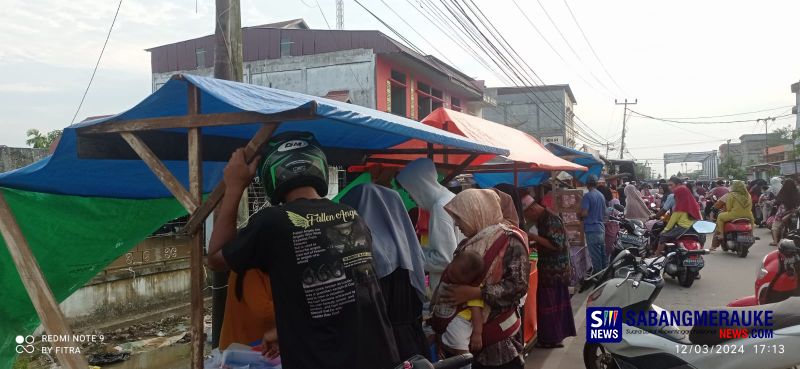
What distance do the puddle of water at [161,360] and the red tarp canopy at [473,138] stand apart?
4198 millimetres

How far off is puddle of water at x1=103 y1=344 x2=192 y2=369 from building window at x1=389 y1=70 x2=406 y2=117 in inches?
448

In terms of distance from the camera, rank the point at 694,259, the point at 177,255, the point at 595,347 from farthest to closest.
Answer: the point at 177,255
the point at 694,259
the point at 595,347

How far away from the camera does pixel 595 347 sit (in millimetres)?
4996

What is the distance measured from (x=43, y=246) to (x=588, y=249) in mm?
8003

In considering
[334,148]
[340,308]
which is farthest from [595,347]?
[340,308]

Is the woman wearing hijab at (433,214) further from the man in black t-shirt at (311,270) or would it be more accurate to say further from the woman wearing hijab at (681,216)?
the woman wearing hijab at (681,216)

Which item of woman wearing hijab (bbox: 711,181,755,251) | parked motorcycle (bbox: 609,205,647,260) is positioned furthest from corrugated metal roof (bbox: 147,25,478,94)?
woman wearing hijab (bbox: 711,181,755,251)

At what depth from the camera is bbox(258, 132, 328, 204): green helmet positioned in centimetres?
213

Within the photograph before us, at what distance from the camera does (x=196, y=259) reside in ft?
9.02

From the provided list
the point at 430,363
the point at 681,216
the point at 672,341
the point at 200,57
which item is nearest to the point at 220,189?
the point at 430,363

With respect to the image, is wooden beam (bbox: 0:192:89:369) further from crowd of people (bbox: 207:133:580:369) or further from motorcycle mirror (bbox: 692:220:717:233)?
motorcycle mirror (bbox: 692:220:717:233)

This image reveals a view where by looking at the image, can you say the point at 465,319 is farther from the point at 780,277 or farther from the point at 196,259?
the point at 780,277

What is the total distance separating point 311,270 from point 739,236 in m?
12.1

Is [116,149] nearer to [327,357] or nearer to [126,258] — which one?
[327,357]
